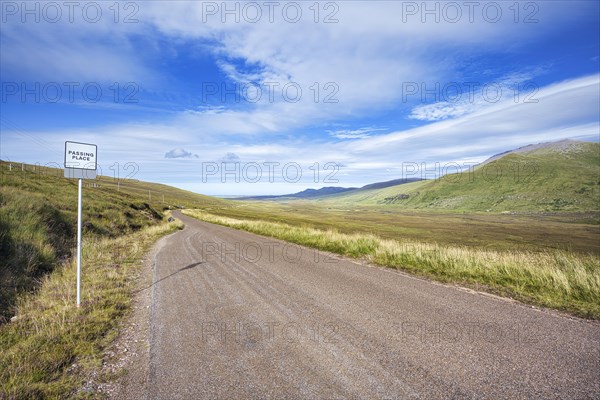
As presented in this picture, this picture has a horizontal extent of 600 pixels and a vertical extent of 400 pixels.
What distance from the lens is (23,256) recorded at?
358 inches

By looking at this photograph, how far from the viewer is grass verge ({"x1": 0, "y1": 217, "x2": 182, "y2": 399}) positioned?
3550mm

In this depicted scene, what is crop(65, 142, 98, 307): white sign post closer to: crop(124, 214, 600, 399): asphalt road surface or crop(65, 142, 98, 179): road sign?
crop(65, 142, 98, 179): road sign

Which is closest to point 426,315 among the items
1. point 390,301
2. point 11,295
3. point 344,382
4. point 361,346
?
point 390,301

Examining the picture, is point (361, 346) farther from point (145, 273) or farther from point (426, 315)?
point (145, 273)

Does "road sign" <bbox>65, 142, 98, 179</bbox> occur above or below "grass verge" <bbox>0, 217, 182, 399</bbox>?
above

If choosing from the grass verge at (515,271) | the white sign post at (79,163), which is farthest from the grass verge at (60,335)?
the grass verge at (515,271)

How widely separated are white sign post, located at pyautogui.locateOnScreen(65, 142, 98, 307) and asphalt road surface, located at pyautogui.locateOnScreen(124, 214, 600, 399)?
233cm

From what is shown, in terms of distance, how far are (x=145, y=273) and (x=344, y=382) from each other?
8807 millimetres

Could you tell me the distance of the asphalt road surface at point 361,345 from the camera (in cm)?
350

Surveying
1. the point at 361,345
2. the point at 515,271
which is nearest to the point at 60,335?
the point at 361,345

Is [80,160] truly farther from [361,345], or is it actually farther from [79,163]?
[361,345]

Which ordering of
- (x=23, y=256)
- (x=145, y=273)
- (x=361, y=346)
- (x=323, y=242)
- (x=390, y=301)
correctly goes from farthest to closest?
(x=323, y=242) → (x=145, y=273) → (x=23, y=256) → (x=390, y=301) → (x=361, y=346)

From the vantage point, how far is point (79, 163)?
Result: 6.41m

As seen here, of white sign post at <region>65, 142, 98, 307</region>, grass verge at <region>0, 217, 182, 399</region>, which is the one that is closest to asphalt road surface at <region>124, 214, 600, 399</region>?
grass verge at <region>0, 217, 182, 399</region>
